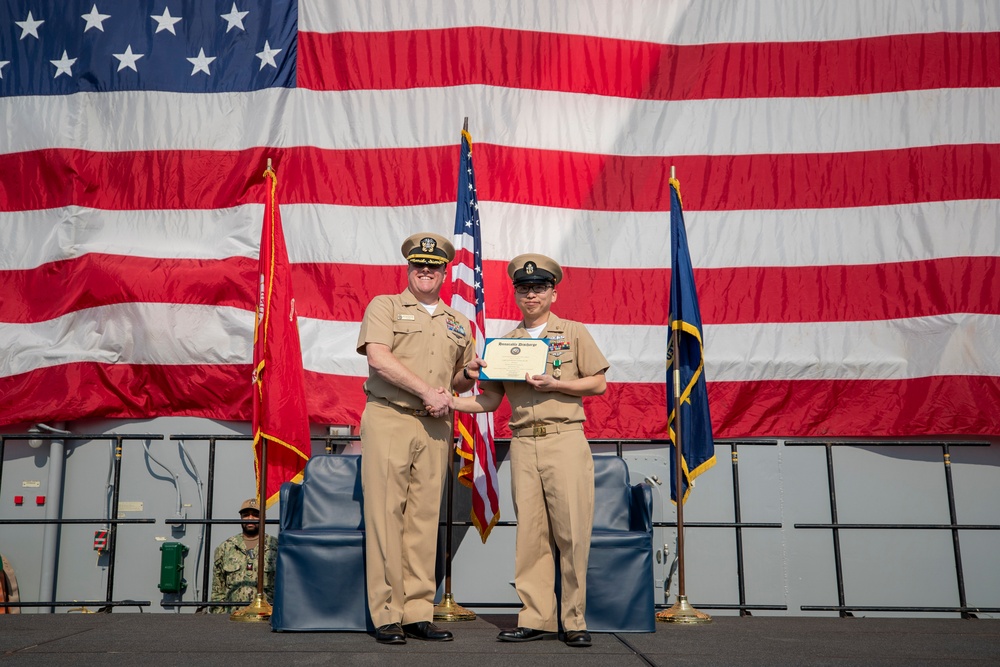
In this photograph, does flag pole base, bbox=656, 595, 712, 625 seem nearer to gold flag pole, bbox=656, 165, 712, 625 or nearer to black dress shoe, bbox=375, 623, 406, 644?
gold flag pole, bbox=656, 165, 712, 625

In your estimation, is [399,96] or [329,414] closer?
[329,414]

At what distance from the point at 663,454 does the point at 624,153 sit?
200cm

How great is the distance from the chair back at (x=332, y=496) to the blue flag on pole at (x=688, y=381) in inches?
61.5

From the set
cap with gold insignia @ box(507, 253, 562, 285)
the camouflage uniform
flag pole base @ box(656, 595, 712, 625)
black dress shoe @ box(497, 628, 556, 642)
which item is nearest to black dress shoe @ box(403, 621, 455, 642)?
black dress shoe @ box(497, 628, 556, 642)

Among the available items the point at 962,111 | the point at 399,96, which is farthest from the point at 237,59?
the point at 962,111

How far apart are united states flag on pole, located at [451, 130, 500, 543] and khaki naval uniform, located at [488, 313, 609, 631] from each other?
26.9 inches

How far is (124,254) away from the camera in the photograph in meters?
5.38

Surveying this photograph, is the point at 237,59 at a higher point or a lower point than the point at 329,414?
higher

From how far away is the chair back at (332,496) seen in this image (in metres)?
3.60

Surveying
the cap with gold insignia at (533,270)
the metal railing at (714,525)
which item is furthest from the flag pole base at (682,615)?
the cap with gold insignia at (533,270)

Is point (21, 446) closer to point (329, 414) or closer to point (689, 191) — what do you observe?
point (329, 414)

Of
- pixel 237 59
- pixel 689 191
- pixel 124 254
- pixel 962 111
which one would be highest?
pixel 237 59

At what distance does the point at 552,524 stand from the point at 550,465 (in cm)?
23

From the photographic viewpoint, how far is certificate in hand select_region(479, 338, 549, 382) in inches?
126
